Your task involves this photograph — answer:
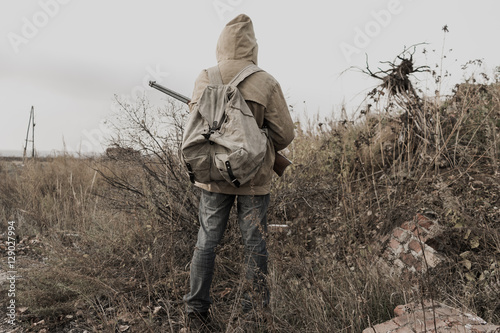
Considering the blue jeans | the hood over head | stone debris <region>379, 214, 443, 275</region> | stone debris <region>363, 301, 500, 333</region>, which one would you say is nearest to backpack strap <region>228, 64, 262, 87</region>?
the hood over head

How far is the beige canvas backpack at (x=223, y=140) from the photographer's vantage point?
201 centimetres

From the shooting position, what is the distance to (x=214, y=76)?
91.7 inches

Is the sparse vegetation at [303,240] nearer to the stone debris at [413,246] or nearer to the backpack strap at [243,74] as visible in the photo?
the stone debris at [413,246]

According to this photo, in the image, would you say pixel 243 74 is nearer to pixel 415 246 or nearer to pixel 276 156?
pixel 276 156

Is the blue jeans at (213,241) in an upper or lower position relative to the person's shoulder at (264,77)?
lower

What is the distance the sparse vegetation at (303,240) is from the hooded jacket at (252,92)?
0.52 meters

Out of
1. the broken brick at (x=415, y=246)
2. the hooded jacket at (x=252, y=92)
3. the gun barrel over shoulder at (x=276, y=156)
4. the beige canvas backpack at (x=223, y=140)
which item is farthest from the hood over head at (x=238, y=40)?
the broken brick at (x=415, y=246)

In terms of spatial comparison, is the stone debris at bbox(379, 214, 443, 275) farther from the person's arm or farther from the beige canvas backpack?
the beige canvas backpack

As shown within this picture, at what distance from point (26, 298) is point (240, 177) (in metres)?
2.25

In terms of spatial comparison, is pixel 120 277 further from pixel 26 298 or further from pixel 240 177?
pixel 240 177

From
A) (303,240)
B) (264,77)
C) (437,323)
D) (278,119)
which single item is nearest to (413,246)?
(303,240)

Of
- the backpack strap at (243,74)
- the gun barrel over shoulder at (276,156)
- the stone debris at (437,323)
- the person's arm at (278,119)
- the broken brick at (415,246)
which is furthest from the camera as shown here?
the broken brick at (415,246)

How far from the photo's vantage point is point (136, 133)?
3438 millimetres

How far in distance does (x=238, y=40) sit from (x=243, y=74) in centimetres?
28
